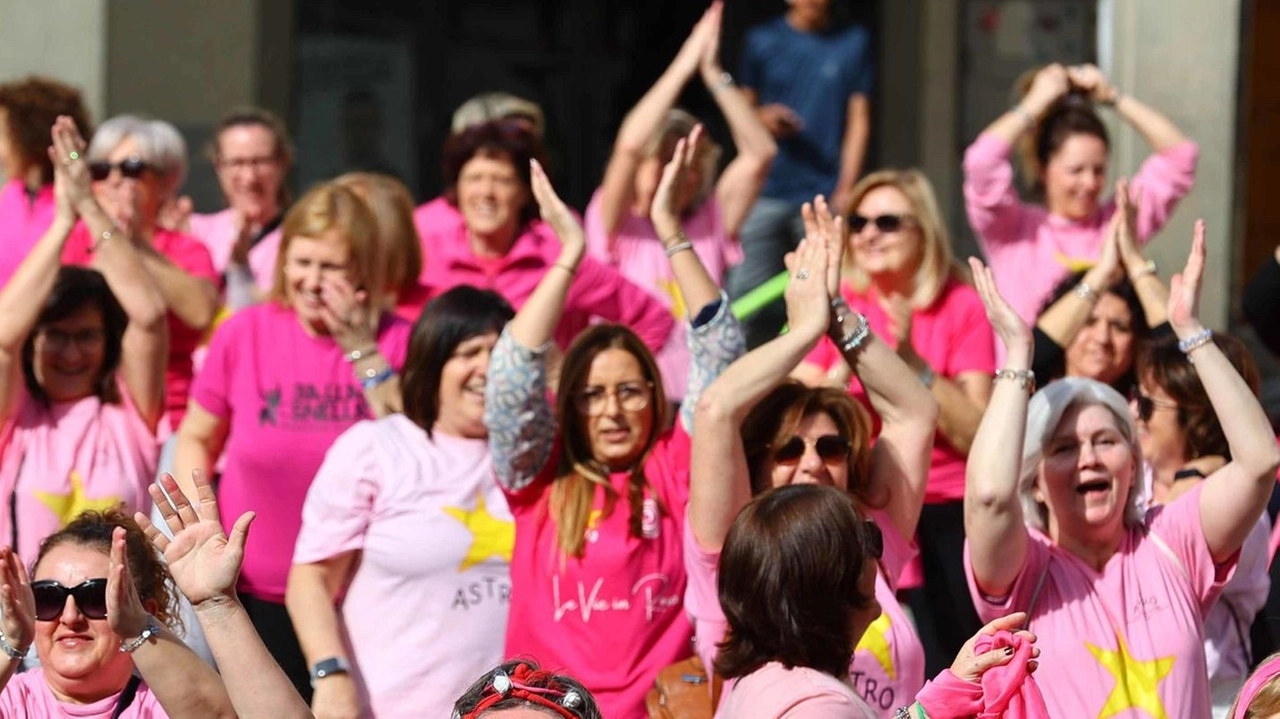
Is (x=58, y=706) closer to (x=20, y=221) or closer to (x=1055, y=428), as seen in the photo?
(x=1055, y=428)

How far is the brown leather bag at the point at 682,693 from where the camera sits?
4559 mm

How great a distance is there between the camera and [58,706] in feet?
13.6

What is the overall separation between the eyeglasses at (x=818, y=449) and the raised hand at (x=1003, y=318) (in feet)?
1.43

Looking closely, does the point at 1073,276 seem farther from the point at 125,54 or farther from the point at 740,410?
the point at 125,54

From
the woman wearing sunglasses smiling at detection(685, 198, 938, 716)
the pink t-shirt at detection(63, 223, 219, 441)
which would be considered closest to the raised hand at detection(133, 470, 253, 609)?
the woman wearing sunglasses smiling at detection(685, 198, 938, 716)

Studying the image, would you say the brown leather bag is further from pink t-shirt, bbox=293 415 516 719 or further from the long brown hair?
pink t-shirt, bbox=293 415 516 719

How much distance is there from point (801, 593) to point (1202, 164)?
537 centimetres

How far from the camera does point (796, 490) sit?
3994 mm

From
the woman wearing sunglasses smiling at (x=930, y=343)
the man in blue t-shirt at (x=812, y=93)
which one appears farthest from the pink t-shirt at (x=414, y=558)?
the man in blue t-shirt at (x=812, y=93)

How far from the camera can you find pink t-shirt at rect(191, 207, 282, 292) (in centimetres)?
701

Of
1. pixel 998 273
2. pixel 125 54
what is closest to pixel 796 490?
pixel 998 273

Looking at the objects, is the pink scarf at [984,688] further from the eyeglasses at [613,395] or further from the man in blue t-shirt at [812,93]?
the man in blue t-shirt at [812,93]

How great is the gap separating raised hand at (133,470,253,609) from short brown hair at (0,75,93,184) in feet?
10.6

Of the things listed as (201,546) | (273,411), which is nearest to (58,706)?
(201,546)
